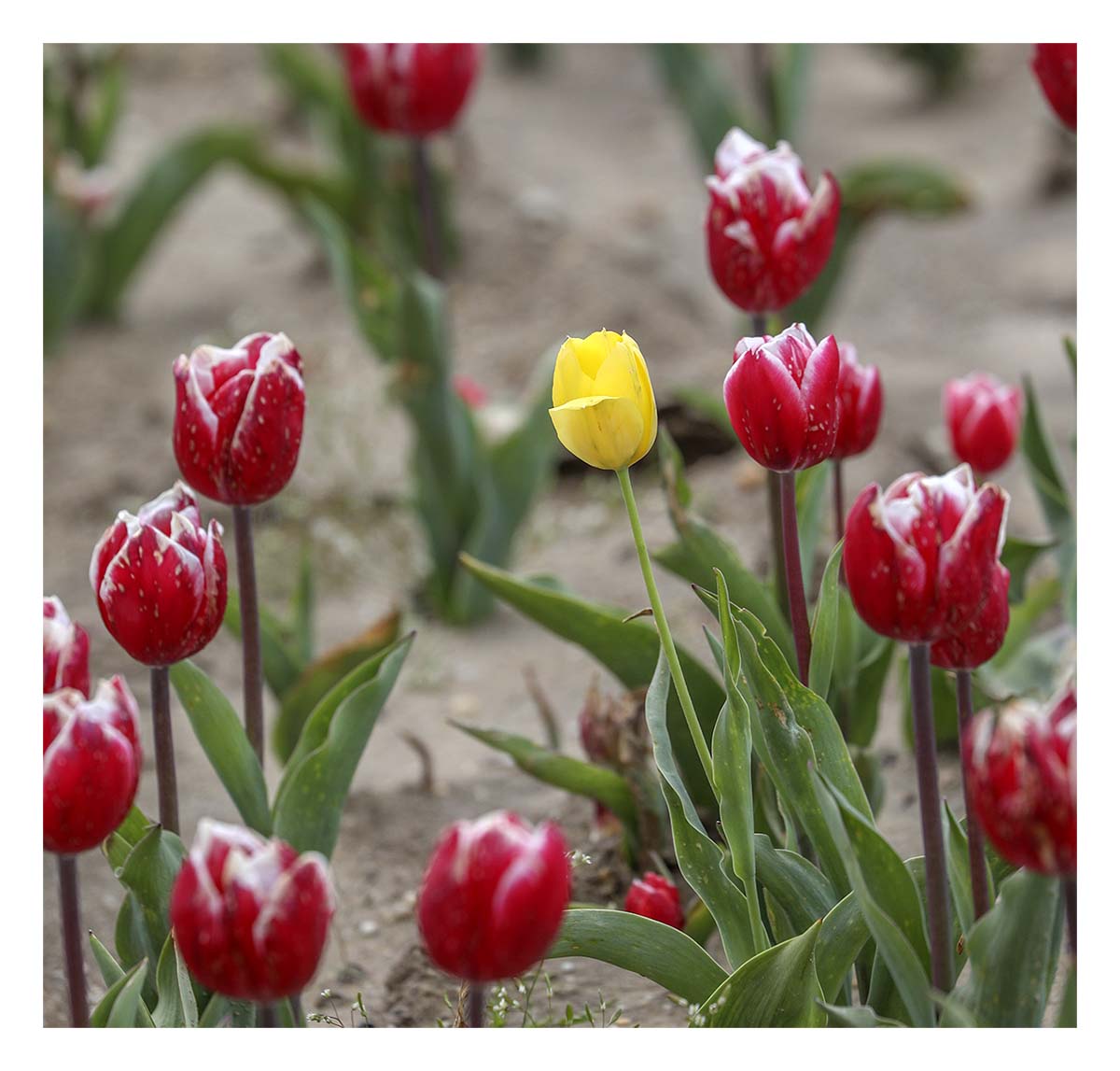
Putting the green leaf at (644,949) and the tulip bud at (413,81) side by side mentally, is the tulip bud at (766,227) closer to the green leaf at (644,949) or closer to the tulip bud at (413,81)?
the green leaf at (644,949)

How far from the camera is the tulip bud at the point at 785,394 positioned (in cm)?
112

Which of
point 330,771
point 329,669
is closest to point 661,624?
point 330,771

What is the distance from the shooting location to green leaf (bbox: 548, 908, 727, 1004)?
1.21m

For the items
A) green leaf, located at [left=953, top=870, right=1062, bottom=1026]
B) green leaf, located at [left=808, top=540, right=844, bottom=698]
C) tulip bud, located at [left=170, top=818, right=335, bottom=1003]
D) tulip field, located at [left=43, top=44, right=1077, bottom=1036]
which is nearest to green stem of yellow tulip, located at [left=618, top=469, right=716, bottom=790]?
tulip field, located at [left=43, top=44, right=1077, bottom=1036]

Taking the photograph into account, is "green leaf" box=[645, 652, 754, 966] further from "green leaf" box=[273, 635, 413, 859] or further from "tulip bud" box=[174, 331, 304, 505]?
"tulip bud" box=[174, 331, 304, 505]

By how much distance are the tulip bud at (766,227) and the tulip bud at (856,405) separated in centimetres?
11

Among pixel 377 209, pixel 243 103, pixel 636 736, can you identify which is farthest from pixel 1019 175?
pixel 636 736

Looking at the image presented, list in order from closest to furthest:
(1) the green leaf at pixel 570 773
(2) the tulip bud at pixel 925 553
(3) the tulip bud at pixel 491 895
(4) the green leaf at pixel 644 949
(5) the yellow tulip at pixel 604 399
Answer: (3) the tulip bud at pixel 491 895 < (2) the tulip bud at pixel 925 553 < (5) the yellow tulip at pixel 604 399 < (4) the green leaf at pixel 644 949 < (1) the green leaf at pixel 570 773

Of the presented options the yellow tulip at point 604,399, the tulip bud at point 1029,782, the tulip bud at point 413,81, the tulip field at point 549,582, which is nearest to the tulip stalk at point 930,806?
the tulip field at point 549,582

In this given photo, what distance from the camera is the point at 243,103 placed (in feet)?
17.1

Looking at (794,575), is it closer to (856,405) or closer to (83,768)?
(856,405)

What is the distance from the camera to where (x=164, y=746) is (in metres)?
1.26

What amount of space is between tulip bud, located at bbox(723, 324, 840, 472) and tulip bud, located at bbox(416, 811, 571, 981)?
40 cm
